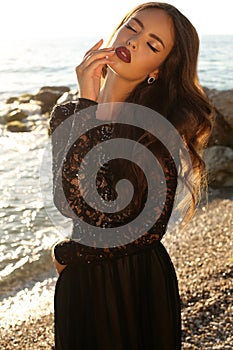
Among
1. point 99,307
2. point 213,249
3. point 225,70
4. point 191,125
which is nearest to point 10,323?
point 213,249

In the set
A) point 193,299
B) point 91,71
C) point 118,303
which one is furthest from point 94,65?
point 193,299

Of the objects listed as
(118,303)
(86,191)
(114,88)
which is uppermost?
(114,88)

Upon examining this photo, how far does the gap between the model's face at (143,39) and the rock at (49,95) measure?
21009 mm

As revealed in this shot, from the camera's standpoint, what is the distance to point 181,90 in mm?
2355

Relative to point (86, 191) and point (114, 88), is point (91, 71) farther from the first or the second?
point (86, 191)

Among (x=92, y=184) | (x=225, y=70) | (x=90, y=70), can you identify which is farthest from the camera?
(x=225, y=70)

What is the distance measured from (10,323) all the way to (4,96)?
25.0 meters

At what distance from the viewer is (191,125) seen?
232 cm

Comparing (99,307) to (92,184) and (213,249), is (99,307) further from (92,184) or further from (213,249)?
(213,249)

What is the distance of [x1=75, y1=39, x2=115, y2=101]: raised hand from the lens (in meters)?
2.18

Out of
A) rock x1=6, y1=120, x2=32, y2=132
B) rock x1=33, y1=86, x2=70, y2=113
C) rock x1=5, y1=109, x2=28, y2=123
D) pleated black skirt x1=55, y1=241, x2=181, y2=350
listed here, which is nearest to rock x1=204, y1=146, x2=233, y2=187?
pleated black skirt x1=55, y1=241, x2=181, y2=350

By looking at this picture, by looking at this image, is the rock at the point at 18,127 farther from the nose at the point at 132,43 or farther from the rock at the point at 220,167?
the nose at the point at 132,43

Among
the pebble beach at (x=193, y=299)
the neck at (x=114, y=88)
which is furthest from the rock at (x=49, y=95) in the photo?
the neck at (x=114, y=88)

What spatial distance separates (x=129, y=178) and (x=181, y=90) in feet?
1.49
